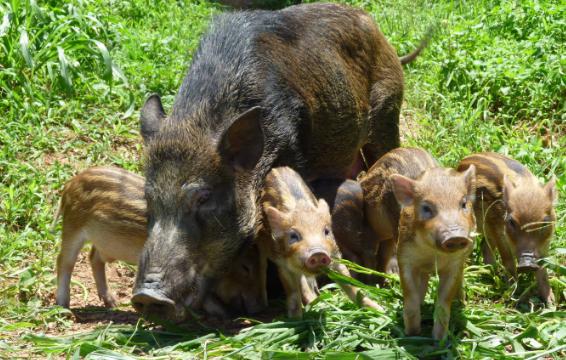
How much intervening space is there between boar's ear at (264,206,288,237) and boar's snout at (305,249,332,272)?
33 centimetres

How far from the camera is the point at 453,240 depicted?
14.2 ft

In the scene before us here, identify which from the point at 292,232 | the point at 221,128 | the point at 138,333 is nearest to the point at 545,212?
the point at 292,232

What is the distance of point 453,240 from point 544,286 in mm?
1356

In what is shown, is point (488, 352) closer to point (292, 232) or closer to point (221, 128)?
point (292, 232)

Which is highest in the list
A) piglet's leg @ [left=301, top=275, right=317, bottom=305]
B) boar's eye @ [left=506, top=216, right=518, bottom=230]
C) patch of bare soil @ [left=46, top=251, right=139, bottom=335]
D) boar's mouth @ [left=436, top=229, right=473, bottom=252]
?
boar's mouth @ [left=436, top=229, right=473, bottom=252]

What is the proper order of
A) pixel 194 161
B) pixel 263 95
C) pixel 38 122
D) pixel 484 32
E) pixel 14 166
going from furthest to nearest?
pixel 484 32
pixel 38 122
pixel 14 166
pixel 263 95
pixel 194 161

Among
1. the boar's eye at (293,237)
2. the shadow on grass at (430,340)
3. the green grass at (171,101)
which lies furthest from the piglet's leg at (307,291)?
the shadow on grass at (430,340)

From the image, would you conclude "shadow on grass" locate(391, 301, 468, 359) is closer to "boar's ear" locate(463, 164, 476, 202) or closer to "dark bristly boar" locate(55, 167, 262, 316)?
"boar's ear" locate(463, 164, 476, 202)

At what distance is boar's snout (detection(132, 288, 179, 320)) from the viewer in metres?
5.03

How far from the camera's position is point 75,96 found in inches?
316

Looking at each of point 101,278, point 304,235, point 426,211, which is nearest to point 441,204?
point 426,211

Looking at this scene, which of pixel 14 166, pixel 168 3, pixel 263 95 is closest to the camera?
pixel 263 95

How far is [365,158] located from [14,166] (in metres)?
2.52

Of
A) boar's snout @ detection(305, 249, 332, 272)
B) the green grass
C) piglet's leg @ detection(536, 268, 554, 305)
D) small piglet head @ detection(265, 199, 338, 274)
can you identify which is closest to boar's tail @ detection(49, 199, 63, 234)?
the green grass
